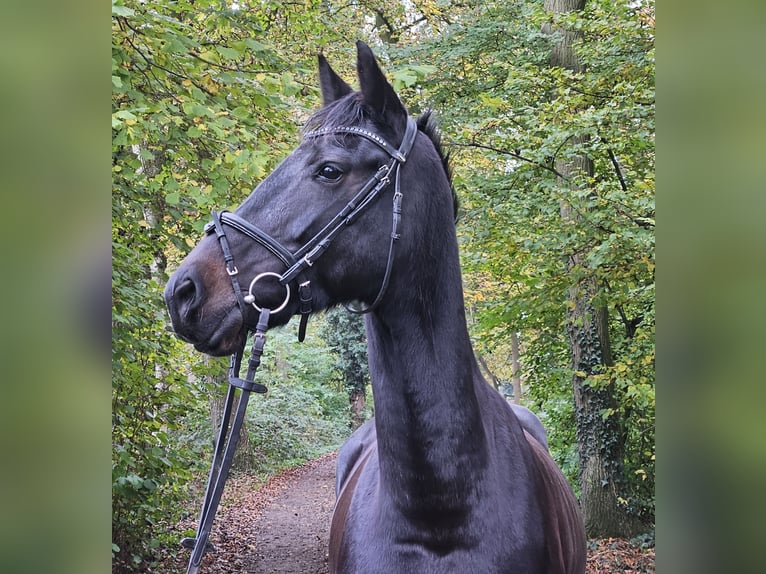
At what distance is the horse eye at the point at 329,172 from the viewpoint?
6.92 feet

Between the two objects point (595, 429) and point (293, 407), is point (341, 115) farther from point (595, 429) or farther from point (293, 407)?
point (293, 407)

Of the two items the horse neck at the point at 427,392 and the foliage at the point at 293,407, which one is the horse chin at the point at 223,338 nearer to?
the horse neck at the point at 427,392

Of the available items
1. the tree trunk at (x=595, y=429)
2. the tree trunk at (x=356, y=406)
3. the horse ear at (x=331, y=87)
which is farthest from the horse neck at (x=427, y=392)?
the tree trunk at (x=356, y=406)

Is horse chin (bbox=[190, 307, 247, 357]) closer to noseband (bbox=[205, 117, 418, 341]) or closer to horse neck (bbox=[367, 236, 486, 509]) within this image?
noseband (bbox=[205, 117, 418, 341])

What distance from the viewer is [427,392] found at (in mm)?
2146

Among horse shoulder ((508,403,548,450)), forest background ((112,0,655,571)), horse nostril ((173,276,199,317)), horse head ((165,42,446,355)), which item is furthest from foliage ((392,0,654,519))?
horse nostril ((173,276,199,317))

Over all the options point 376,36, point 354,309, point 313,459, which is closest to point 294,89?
point 354,309

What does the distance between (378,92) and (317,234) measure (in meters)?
0.58

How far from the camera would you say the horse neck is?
214 cm

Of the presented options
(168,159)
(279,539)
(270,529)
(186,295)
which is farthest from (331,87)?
(270,529)

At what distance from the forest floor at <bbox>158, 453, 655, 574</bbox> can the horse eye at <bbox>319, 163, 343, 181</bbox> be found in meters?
6.05
